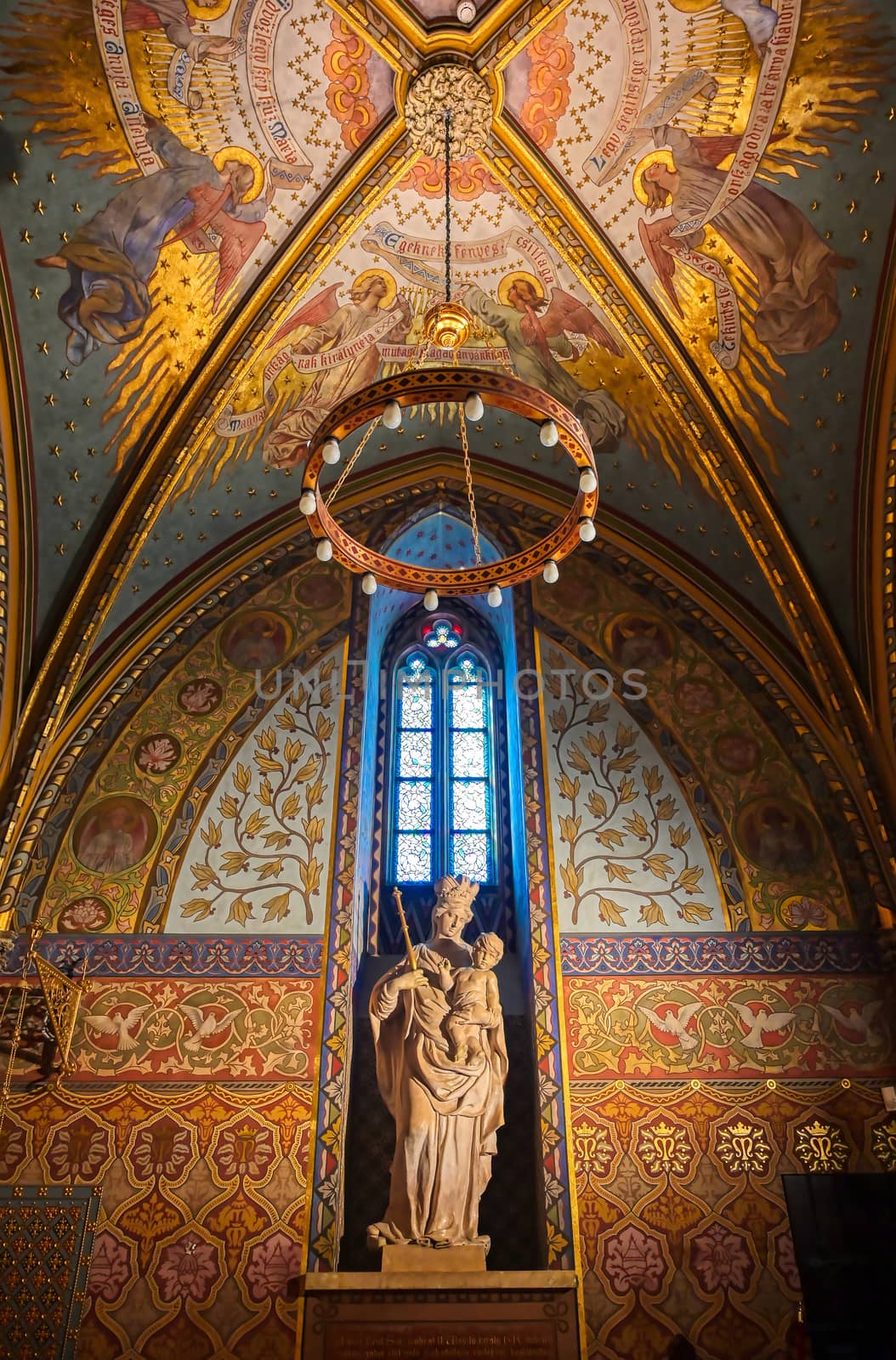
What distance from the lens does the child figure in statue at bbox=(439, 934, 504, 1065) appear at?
317 inches

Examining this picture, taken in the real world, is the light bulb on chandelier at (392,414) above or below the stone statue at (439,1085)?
above

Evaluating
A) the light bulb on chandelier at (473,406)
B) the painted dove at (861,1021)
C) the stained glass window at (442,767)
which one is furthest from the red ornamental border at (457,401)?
the painted dove at (861,1021)

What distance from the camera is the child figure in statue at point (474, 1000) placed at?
8.06 meters

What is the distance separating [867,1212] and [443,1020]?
10.1 ft

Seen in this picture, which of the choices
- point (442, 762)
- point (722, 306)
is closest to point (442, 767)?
point (442, 762)

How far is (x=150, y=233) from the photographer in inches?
332

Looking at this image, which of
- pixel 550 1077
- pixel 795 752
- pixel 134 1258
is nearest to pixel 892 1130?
pixel 550 1077

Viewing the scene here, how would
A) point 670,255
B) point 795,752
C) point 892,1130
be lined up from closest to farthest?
1. point 892,1130
2. point 670,255
3. point 795,752

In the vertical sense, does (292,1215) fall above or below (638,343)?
below

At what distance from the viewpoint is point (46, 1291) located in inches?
291

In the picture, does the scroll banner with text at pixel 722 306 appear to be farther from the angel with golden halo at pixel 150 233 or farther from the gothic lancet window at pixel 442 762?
the gothic lancet window at pixel 442 762

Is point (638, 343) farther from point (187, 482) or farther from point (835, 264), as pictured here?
point (187, 482)

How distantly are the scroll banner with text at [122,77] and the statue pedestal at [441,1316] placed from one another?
7.71m

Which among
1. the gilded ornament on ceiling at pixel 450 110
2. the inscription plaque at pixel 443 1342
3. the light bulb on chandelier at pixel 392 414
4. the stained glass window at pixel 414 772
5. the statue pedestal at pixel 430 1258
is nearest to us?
the light bulb on chandelier at pixel 392 414
